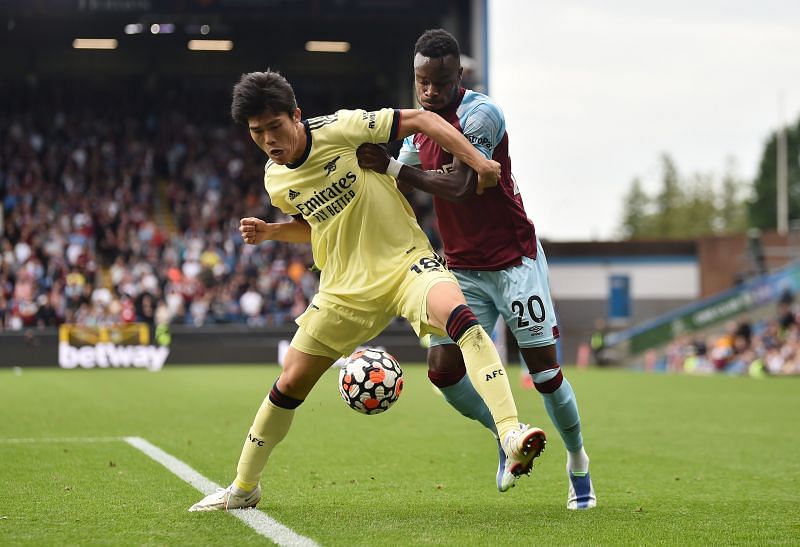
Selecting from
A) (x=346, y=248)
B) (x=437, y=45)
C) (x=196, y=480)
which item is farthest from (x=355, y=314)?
(x=196, y=480)

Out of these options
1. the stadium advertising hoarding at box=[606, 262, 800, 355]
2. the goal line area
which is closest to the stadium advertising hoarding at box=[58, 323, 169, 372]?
the stadium advertising hoarding at box=[606, 262, 800, 355]

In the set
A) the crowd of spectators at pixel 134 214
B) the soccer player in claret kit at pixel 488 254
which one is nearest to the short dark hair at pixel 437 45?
the soccer player in claret kit at pixel 488 254

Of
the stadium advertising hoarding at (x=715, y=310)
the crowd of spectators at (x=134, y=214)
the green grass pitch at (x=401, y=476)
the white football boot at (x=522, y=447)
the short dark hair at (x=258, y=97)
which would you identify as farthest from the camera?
the stadium advertising hoarding at (x=715, y=310)

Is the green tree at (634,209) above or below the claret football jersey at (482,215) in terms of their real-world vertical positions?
below

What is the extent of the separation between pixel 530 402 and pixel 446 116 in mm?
10104

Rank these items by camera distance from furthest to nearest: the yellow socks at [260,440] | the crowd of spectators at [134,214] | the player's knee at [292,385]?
the crowd of spectators at [134,214] < the yellow socks at [260,440] < the player's knee at [292,385]

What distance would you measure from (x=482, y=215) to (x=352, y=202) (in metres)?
0.91

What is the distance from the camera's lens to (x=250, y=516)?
606 cm

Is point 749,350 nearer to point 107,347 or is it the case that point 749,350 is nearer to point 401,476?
point 107,347

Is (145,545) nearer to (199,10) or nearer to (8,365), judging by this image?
(8,365)

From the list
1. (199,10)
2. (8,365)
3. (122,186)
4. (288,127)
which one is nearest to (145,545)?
(288,127)

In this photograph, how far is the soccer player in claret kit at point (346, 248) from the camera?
5805mm

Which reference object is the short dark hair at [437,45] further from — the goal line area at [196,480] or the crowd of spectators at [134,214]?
the crowd of spectators at [134,214]

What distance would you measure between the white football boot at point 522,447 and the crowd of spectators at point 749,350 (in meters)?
20.8
